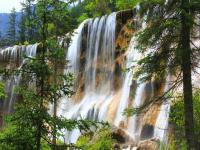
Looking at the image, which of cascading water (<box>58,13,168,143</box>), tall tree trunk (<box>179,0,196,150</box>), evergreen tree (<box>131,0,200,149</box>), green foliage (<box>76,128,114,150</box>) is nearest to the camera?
tall tree trunk (<box>179,0,196,150</box>)

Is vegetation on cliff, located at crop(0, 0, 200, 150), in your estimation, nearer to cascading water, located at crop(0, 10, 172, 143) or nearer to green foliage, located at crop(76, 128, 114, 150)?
green foliage, located at crop(76, 128, 114, 150)

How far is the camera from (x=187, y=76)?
541 inches

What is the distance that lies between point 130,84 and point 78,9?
6280cm

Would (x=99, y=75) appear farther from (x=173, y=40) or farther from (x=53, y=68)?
(x=53, y=68)

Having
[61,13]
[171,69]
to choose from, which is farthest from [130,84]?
[61,13]

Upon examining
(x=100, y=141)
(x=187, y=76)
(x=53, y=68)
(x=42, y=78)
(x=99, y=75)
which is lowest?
(x=42, y=78)

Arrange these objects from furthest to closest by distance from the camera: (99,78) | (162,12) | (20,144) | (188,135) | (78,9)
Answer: (78,9) < (99,78) < (162,12) < (188,135) < (20,144)

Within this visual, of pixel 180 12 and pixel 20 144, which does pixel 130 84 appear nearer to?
pixel 180 12

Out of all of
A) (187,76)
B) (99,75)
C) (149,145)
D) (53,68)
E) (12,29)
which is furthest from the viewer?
(12,29)

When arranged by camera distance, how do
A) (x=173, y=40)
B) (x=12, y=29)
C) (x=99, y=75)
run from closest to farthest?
(x=173, y=40)
(x=99, y=75)
(x=12, y=29)

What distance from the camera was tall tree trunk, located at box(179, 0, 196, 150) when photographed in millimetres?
13453

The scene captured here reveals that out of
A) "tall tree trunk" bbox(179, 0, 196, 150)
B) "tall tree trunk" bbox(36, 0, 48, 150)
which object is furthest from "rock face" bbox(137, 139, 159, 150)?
"tall tree trunk" bbox(36, 0, 48, 150)

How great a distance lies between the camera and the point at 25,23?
11562 millimetres

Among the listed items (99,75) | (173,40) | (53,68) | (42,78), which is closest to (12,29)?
(99,75)
